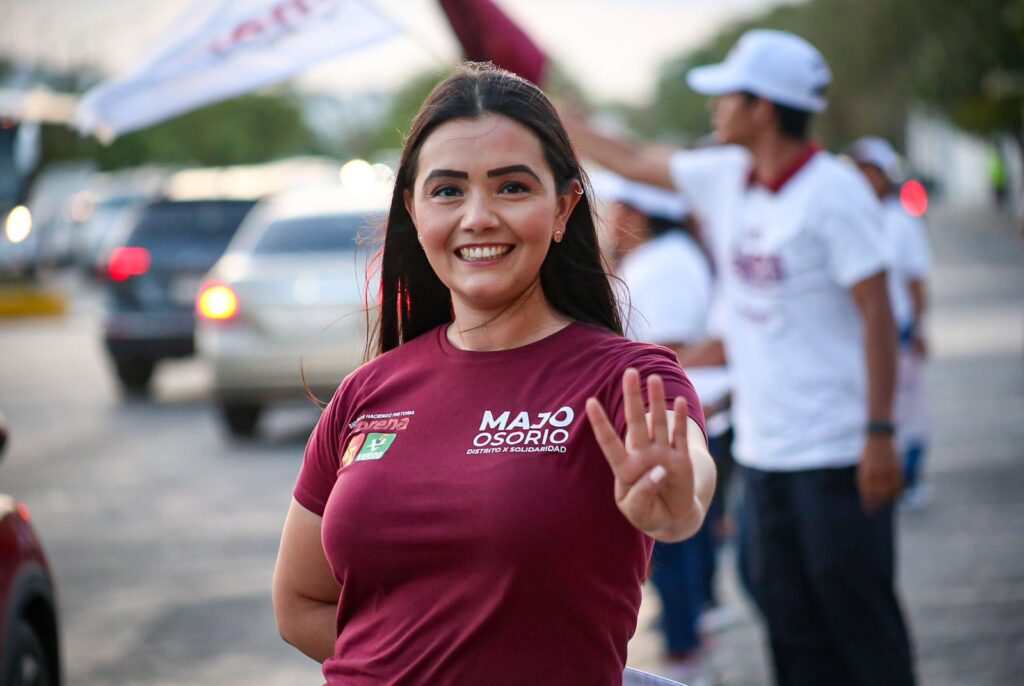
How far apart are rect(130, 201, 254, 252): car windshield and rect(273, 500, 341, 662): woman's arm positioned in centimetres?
1296

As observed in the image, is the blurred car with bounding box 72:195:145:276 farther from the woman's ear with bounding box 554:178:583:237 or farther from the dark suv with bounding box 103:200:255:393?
the woman's ear with bounding box 554:178:583:237

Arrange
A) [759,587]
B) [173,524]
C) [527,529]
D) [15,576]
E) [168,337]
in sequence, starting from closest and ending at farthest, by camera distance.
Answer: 1. [527,529]
2. [15,576]
3. [759,587]
4. [173,524]
5. [168,337]

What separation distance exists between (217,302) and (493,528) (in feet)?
32.5

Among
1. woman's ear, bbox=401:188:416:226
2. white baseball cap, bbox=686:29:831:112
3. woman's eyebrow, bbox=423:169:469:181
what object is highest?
woman's eyebrow, bbox=423:169:469:181

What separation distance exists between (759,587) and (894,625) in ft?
1.46

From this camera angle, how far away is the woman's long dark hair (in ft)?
9.26

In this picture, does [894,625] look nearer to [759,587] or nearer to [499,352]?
[759,587]

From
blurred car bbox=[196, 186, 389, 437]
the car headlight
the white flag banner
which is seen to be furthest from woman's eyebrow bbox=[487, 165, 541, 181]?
blurred car bbox=[196, 186, 389, 437]

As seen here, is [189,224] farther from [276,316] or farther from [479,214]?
[479,214]

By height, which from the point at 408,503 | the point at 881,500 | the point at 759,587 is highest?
the point at 408,503

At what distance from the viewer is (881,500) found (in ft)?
15.1

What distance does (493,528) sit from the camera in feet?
8.30

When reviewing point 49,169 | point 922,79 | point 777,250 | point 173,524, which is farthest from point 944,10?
point 777,250

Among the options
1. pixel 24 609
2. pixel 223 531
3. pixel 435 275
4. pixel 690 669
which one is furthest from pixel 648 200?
pixel 223 531
